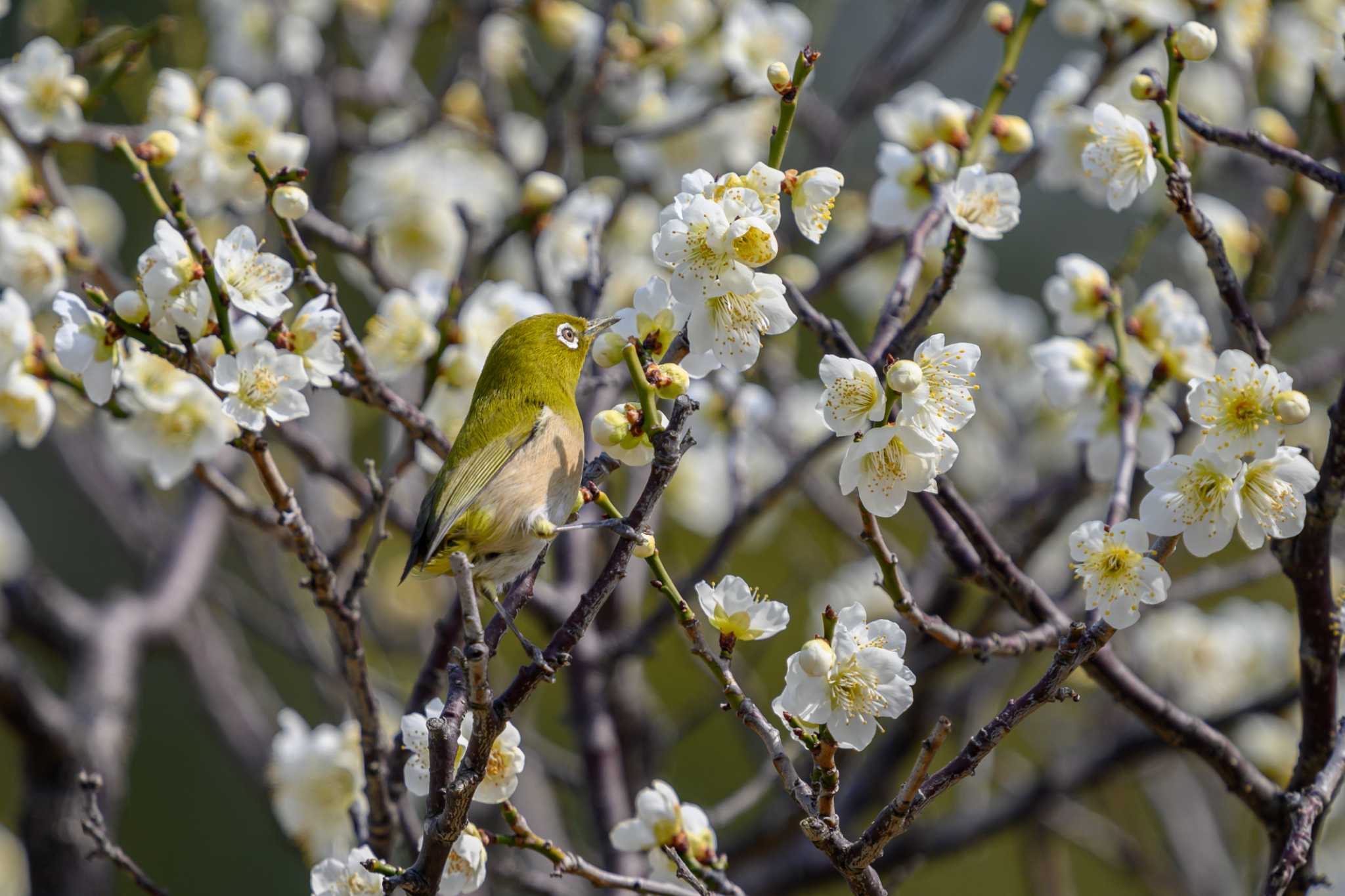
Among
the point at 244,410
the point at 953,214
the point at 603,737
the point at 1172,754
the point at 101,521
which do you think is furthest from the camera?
the point at 101,521

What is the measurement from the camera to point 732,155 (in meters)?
3.55

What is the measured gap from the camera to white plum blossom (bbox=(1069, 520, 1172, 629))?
4.78 ft

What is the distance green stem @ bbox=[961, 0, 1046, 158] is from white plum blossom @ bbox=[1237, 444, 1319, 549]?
805 mm

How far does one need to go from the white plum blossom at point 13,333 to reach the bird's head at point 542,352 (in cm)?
72

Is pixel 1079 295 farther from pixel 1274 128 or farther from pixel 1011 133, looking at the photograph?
pixel 1274 128

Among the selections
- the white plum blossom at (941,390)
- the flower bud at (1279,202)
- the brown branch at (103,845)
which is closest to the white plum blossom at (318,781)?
the brown branch at (103,845)

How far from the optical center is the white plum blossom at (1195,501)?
1442 mm

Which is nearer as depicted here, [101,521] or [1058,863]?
[1058,863]

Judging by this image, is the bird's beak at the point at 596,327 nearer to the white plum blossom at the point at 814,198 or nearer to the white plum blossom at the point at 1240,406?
the white plum blossom at the point at 814,198

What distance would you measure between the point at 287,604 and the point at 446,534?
196cm

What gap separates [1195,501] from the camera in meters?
1.46

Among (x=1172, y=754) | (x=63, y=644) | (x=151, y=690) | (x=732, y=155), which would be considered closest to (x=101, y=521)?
(x=151, y=690)

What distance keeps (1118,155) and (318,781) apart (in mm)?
1545

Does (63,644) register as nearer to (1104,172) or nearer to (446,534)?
(446,534)
